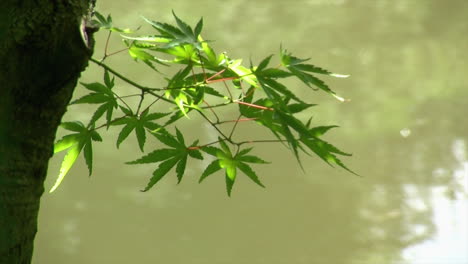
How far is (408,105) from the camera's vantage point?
671 centimetres

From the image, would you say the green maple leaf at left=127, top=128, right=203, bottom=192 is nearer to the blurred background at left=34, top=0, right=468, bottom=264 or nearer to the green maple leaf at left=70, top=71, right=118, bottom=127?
A: the green maple leaf at left=70, top=71, right=118, bottom=127

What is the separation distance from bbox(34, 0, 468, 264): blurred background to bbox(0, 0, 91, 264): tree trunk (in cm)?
517

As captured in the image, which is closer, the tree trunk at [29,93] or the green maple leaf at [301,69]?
the tree trunk at [29,93]

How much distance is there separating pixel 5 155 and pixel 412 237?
7662mm

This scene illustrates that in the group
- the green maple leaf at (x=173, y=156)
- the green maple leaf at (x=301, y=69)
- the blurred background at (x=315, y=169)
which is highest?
the blurred background at (x=315, y=169)

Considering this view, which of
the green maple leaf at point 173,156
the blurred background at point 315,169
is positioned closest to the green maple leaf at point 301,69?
the green maple leaf at point 173,156

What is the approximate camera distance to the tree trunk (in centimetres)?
49

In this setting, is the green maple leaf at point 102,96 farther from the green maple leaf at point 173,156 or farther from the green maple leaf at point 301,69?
the green maple leaf at point 301,69

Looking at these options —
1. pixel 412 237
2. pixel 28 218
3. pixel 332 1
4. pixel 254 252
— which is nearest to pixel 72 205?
pixel 254 252

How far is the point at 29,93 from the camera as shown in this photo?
52cm

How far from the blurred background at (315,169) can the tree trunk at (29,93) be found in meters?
5.17

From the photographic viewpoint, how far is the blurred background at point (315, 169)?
20.1 ft

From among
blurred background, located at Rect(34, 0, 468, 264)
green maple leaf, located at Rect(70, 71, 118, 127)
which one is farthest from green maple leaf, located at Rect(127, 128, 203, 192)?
blurred background, located at Rect(34, 0, 468, 264)

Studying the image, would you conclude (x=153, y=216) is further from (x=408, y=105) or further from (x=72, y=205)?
(x=408, y=105)
